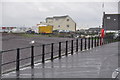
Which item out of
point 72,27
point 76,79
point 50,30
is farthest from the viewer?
point 72,27

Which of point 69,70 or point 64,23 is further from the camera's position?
point 64,23

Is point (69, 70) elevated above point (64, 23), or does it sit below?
below

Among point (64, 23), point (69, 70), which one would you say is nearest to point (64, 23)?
point (64, 23)

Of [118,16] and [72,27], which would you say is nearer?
[118,16]

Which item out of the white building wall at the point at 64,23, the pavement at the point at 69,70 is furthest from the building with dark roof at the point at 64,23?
the pavement at the point at 69,70

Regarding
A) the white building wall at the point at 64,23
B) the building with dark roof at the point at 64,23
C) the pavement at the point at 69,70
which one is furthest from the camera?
the white building wall at the point at 64,23

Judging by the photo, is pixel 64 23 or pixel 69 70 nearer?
pixel 69 70

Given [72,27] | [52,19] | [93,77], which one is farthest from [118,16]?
[93,77]

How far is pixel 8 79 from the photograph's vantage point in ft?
32.7

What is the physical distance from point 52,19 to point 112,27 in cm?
5169

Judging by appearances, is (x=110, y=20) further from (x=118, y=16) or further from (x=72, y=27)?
(x=72, y=27)

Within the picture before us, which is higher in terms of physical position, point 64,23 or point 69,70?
point 64,23

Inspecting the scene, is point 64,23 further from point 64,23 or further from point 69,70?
point 69,70

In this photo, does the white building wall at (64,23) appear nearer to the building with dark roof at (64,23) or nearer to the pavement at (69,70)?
the building with dark roof at (64,23)
